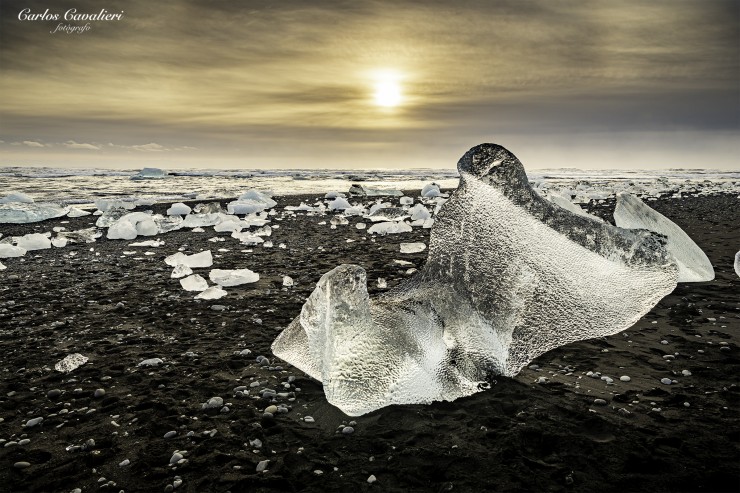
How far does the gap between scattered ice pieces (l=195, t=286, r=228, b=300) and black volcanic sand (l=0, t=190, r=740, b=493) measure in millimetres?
221

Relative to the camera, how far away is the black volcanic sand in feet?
7.03

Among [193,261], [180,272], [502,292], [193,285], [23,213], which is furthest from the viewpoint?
[23,213]

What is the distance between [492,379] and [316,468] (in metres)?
1.35

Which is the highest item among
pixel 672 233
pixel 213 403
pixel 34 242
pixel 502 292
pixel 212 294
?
pixel 672 233

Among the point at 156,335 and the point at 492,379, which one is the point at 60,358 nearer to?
the point at 156,335

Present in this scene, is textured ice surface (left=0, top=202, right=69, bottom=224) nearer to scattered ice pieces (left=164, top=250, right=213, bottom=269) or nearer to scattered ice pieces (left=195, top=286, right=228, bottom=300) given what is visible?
scattered ice pieces (left=164, top=250, right=213, bottom=269)

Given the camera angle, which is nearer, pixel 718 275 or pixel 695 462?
pixel 695 462

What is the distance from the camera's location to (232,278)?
546 centimetres

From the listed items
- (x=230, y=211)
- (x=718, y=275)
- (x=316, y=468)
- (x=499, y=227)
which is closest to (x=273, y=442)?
(x=316, y=468)

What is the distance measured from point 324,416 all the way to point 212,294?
2744 mm

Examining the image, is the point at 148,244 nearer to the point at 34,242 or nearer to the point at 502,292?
the point at 34,242

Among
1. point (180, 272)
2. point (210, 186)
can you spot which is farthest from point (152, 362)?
point (210, 186)

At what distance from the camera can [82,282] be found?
18.7 ft

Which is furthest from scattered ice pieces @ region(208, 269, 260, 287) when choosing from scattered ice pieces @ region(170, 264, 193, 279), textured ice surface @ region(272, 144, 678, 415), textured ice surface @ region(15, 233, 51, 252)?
textured ice surface @ region(15, 233, 51, 252)
